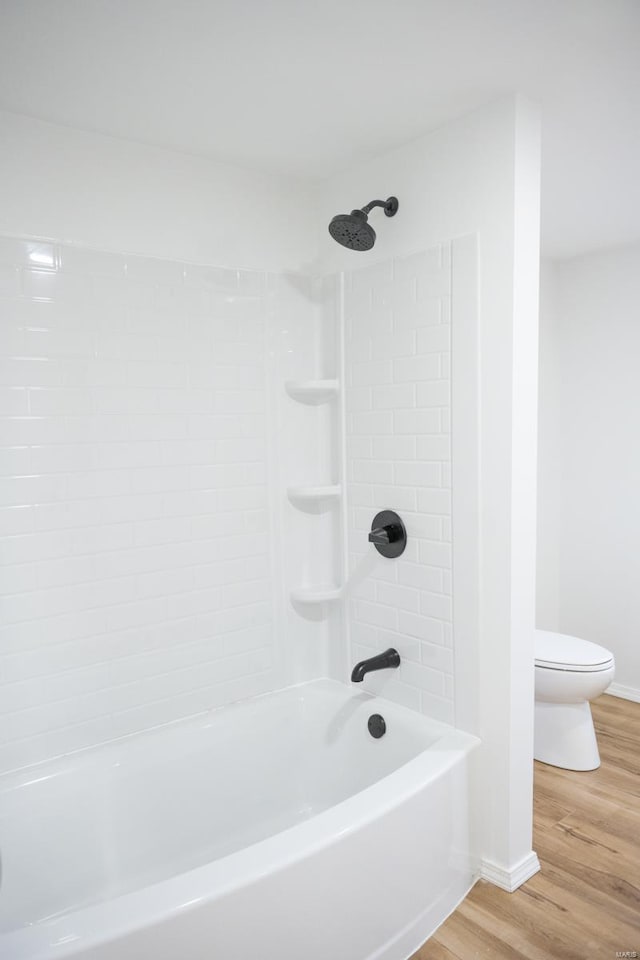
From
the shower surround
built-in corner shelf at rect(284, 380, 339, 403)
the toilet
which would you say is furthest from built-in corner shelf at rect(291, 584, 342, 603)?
the toilet

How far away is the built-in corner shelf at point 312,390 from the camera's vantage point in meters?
2.56

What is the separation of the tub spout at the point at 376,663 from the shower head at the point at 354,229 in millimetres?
1421

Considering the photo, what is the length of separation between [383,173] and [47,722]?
221cm

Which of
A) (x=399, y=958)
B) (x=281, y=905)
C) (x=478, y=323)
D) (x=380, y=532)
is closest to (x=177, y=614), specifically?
(x=380, y=532)

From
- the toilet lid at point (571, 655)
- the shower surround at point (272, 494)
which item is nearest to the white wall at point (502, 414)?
the shower surround at point (272, 494)

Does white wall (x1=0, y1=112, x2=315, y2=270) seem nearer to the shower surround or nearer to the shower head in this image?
the shower surround

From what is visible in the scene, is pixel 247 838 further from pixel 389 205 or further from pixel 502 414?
pixel 389 205

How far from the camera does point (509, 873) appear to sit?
2102mm

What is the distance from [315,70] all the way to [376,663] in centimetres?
188

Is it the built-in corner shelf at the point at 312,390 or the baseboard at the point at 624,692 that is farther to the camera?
the baseboard at the point at 624,692

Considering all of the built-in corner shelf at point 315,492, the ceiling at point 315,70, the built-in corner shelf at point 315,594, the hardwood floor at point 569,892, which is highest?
the ceiling at point 315,70

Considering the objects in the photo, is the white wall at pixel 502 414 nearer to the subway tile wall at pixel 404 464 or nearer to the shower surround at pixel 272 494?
the shower surround at pixel 272 494

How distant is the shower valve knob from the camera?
2354 mm

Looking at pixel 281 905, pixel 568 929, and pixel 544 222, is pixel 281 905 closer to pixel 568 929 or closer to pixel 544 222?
pixel 568 929
